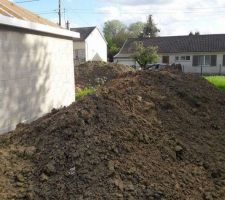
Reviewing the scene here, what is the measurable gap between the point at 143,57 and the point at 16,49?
84.0ft

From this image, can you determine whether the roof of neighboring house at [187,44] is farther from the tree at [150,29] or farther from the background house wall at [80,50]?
the tree at [150,29]

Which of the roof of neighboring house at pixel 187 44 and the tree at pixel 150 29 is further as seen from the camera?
the tree at pixel 150 29

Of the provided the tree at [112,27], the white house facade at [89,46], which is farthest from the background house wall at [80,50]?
the tree at [112,27]

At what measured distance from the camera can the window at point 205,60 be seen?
37.0m

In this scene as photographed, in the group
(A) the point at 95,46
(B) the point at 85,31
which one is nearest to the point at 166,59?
(A) the point at 95,46

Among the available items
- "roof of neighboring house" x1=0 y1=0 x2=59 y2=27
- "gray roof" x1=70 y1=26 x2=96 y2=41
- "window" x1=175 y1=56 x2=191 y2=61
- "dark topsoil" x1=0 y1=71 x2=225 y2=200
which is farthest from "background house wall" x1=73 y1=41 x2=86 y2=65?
"dark topsoil" x1=0 y1=71 x2=225 y2=200

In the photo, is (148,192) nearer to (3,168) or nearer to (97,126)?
(97,126)

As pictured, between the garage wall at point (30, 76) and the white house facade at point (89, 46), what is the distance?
27.1 m

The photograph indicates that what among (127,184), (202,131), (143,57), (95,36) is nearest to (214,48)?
(143,57)

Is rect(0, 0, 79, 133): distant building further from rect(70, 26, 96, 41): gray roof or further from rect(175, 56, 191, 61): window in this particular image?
rect(70, 26, 96, 41): gray roof

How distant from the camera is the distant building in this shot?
25.4 feet

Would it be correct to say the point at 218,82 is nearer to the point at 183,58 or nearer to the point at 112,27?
the point at 183,58

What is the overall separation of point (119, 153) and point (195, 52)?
34.1m

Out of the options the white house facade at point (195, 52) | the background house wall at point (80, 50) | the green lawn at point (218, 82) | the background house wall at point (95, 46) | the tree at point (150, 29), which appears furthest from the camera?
the tree at point (150, 29)
